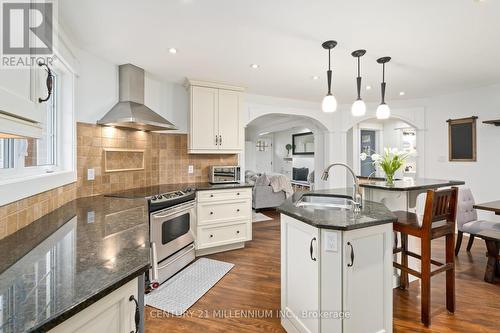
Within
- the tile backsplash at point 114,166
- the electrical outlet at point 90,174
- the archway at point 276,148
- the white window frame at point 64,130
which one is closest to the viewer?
the tile backsplash at point 114,166

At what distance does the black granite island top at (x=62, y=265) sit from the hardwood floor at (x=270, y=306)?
1045mm

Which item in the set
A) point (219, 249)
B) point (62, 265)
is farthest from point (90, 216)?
point (219, 249)

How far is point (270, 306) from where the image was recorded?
2.23 m

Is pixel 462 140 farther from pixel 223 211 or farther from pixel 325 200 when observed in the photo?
pixel 223 211

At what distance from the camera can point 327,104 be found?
2.35 metres

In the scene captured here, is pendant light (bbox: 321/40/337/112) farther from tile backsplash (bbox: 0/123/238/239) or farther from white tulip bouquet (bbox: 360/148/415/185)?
tile backsplash (bbox: 0/123/238/239)

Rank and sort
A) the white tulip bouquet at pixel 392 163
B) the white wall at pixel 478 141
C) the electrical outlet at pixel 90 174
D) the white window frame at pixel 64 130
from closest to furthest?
the white window frame at pixel 64 130, the electrical outlet at pixel 90 174, the white tulip bouquet at pixel 392 163, the white wall at pixel 478 141

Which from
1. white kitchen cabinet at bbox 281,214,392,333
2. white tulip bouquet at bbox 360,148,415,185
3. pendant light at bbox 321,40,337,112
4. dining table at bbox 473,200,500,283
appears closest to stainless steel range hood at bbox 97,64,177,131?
pendant light at bbox 321,40,337,112

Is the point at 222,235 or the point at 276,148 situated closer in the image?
the point at 222,235

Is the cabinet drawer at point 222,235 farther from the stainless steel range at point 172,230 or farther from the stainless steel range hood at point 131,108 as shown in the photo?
the stainless steel range hood at point 131,108

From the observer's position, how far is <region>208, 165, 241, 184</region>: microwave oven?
3.70 meters

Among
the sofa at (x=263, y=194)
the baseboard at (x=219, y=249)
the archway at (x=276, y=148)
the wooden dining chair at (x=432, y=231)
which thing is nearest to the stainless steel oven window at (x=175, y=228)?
the baseboard at (x=219, y=249)

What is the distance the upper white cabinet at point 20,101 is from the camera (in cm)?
75

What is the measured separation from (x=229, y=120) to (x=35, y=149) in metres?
2.34
